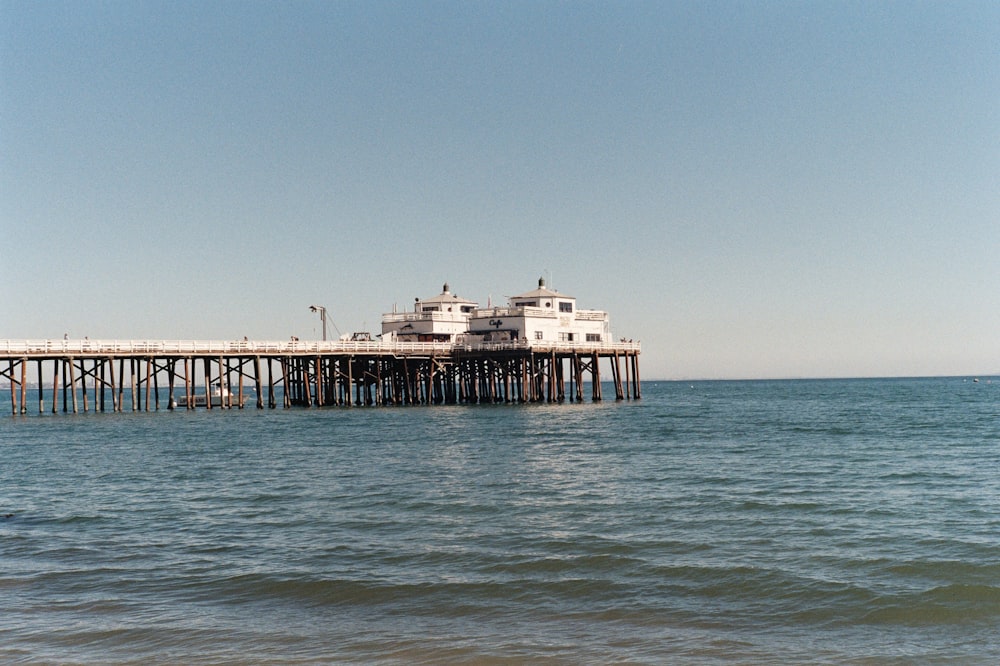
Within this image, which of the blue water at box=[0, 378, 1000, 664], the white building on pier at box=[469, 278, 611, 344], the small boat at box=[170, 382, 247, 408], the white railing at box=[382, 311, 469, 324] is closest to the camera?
the blue water at box=[0, 378, 1000, 664]

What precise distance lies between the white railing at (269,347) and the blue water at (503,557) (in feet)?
67.0

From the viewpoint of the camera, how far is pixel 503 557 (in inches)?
640

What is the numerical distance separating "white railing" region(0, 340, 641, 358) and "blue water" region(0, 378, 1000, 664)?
20.4 meters

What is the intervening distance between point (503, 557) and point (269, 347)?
4702cm

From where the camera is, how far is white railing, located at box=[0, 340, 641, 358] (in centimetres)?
5203

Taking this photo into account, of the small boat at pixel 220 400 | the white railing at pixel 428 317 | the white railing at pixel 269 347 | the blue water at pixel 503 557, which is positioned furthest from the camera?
the white railing at pixel 428 317

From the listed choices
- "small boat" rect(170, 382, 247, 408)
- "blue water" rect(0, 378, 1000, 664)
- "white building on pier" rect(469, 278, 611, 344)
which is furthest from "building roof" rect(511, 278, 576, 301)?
"blue water" rect(0, 378, 1000, 664)

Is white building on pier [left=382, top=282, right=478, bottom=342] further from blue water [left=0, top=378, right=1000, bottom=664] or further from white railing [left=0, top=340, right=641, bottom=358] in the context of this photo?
blue water [left=0, top=378, right=1000, bottom=664]

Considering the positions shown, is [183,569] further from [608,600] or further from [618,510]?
[618,510]

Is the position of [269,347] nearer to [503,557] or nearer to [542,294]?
[542,294]

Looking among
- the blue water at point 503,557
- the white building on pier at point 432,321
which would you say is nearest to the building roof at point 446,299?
the white building on pier at point 432,321

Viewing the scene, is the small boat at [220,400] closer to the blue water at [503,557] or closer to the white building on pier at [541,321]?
the white building on pier at [541,321]

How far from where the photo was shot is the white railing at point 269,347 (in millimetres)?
52031

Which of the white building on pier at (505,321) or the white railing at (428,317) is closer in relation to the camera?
the white building on pier at (505,321)
